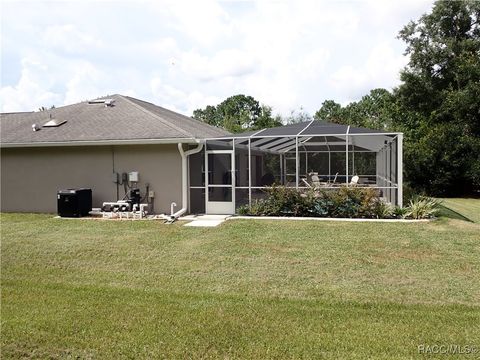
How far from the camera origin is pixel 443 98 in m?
25.0

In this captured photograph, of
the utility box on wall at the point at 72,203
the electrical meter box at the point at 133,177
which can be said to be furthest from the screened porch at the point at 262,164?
the utility box on wall at the point at 72,203

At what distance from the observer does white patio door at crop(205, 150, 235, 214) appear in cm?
1336

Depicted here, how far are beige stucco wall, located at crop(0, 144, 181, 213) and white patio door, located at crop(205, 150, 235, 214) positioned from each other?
0.96 meters

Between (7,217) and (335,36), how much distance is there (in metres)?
12.0

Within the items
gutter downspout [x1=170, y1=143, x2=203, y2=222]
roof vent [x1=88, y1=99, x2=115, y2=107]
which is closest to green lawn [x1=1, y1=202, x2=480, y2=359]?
gutter downspout [x1=170, y1=143, x2=203, y2=222]

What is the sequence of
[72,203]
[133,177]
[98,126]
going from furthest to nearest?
[98,126], [133,177], [72,203]

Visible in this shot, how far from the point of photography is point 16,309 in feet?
17.6

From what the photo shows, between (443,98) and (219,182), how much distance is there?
17737mm

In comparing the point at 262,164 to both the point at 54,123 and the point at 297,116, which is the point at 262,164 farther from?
the point at 297,116

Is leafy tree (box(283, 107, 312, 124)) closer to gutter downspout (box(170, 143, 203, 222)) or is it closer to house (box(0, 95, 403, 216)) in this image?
house (box(0, 95, 403, 216))

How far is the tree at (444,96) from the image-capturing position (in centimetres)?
2192

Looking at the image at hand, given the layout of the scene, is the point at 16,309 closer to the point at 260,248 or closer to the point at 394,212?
the point at 260,248

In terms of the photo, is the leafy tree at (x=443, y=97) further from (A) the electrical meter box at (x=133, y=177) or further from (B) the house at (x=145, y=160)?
(A) the electrical meter box at (x=133, y=177)

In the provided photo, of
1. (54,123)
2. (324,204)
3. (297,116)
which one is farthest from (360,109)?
(54,123)
